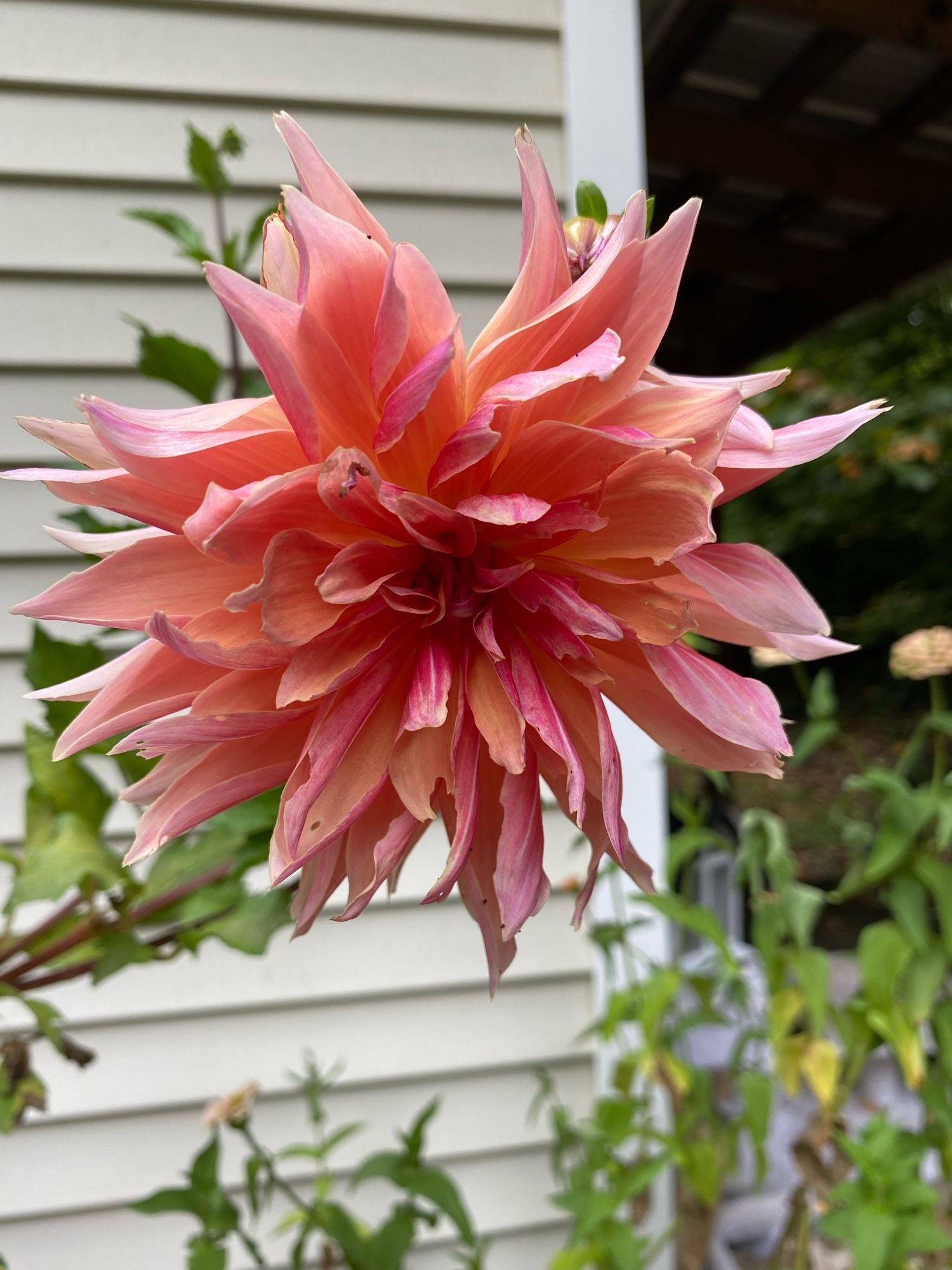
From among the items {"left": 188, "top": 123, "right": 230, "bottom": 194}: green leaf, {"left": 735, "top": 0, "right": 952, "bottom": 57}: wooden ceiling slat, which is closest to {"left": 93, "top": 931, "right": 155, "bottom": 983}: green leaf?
{"left": 188, "top": 123, "right": 230, "bottom": 194}: green leaf

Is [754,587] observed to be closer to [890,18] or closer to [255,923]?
[255,923]

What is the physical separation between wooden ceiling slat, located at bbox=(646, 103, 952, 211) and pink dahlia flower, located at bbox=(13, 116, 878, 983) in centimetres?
198

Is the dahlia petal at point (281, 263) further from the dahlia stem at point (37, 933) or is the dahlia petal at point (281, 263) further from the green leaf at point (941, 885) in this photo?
the green leaf at point (941, 885)

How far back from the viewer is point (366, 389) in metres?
0.24

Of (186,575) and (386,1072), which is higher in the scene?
(186,575)

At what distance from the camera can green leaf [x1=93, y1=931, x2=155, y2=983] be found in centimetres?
45

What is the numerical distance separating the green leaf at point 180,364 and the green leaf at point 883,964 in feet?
2.65

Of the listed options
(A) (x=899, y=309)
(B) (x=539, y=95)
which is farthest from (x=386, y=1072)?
(A) (x=899, y=309)

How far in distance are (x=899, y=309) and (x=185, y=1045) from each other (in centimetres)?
403

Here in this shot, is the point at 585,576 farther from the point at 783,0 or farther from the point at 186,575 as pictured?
the point at 783,0

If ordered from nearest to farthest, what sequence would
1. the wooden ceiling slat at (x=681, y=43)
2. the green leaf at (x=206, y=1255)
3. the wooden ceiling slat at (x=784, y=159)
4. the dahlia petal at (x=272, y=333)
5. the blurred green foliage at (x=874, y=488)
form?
1. the dahlia petal at (x=272, y=333)
2. the green leaf at (x=206, y=1255)
3. the wooden ceiling slat at (x=681, y=43)
4. the wooden ceiling slat at (x=784, y=159)
5. the blurred green foliage at (x=874, y=488)

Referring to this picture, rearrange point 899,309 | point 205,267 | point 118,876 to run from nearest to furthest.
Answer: point 205,267, point 118,876, point 899,309

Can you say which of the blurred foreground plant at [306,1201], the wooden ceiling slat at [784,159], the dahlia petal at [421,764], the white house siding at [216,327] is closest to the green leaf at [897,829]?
the white house siding at [216,327]

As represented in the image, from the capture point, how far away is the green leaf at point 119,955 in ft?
1.48
